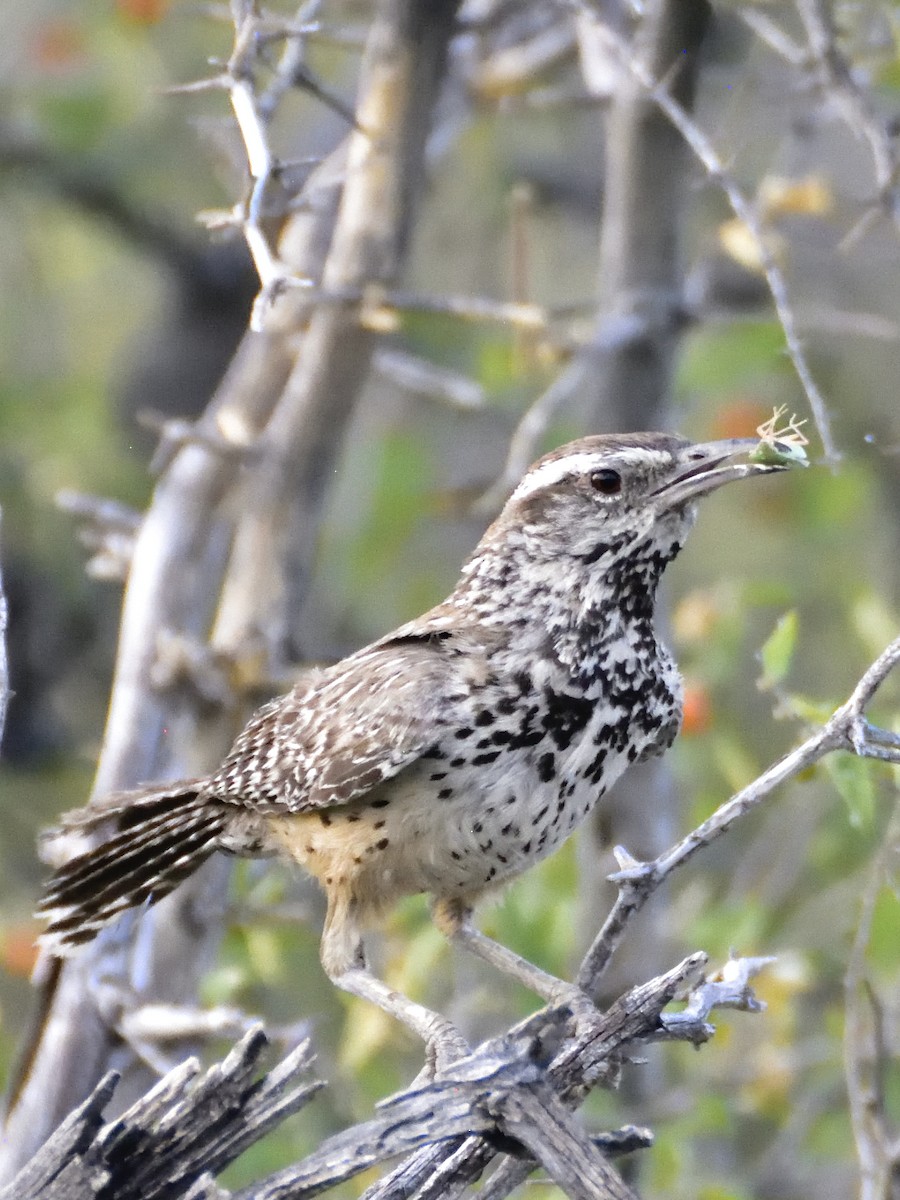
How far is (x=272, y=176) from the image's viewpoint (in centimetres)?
285

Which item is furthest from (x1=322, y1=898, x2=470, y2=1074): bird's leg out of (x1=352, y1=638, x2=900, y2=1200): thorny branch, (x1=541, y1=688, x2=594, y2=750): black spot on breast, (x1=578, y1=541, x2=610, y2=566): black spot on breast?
(x1=578, y1=541, x2=610, y2=566): black spot on breast

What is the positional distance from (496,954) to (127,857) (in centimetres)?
78

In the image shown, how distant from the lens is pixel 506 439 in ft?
25.1

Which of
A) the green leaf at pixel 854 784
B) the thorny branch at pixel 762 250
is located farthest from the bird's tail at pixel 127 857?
the thorny branch at pixel 762 250

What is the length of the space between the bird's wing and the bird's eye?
0.40 m

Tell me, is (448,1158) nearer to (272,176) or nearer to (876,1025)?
(876,1025)

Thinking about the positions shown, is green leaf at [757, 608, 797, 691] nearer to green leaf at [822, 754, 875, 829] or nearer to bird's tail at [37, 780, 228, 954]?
green leaf at [822, 754, 875, 829]

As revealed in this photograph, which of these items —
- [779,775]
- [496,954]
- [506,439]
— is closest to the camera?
[779,775]

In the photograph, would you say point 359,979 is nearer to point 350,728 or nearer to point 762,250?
point 350,728

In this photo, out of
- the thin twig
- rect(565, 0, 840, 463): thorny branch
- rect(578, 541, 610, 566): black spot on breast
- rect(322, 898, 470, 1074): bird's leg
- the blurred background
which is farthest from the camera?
the blurred background

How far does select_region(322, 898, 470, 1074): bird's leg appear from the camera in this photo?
2977mm

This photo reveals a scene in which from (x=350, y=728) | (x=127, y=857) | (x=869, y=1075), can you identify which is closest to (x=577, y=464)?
(x=350, y=728)

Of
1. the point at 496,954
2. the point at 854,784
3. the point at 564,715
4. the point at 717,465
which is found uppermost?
the point at 717,465

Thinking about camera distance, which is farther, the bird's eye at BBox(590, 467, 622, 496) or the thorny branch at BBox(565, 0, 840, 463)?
the bird's eye at BBox(590, 467, 622, 496)
